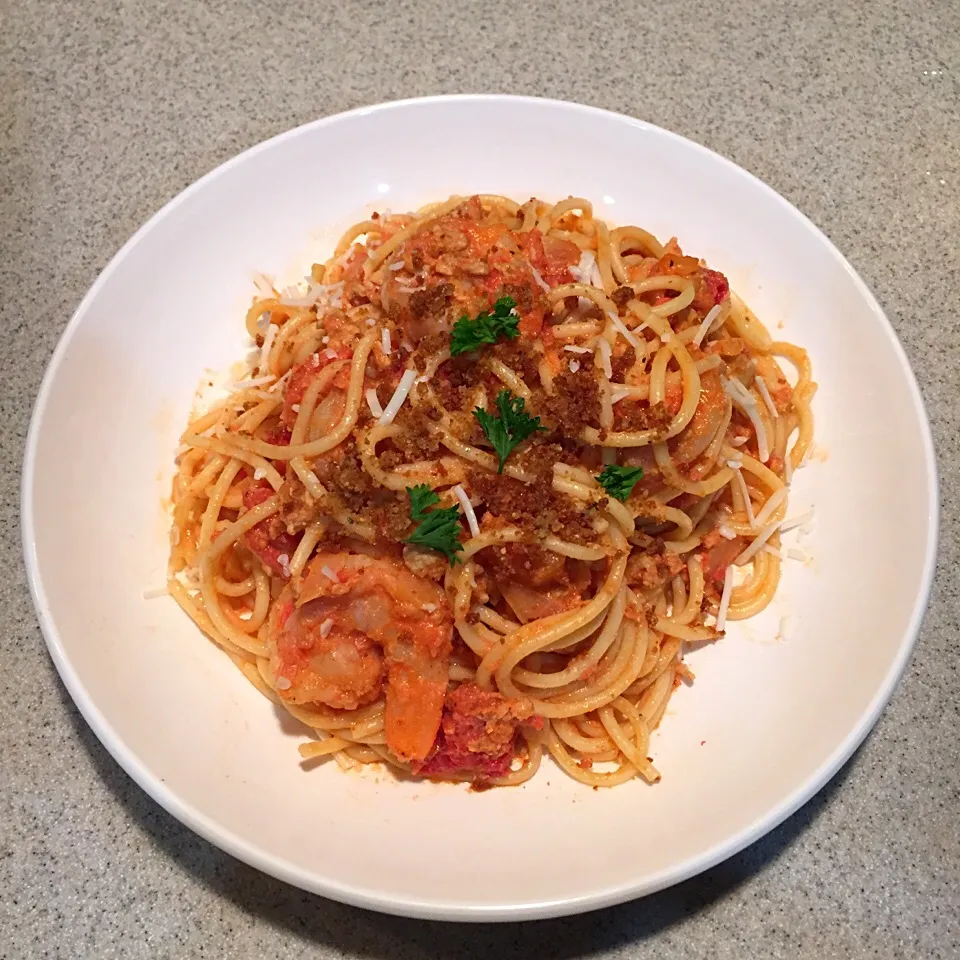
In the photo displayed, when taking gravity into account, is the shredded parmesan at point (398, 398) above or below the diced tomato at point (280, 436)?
above

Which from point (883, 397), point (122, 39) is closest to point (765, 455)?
point (883, 397)

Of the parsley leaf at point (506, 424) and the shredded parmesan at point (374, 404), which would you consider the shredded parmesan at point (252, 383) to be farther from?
the parsley leaf at point (506, 424)

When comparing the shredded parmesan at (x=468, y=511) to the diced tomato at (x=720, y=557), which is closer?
the shredded parmesan at (x=468, y=511)

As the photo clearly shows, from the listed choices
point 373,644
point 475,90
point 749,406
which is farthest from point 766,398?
point 475,90

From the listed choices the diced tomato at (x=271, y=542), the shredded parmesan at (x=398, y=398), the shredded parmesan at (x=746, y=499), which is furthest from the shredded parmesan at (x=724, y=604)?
the diced tomato at (x=271, y=542)

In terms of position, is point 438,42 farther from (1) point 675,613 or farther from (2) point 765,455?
(1) point 675,613

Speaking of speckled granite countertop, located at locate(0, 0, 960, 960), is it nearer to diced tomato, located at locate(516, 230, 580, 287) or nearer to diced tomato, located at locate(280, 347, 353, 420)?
diced tomato, located at locate(280, 347, 353, 420)

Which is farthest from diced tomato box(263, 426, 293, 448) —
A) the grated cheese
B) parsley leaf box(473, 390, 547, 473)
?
the grated cheese
